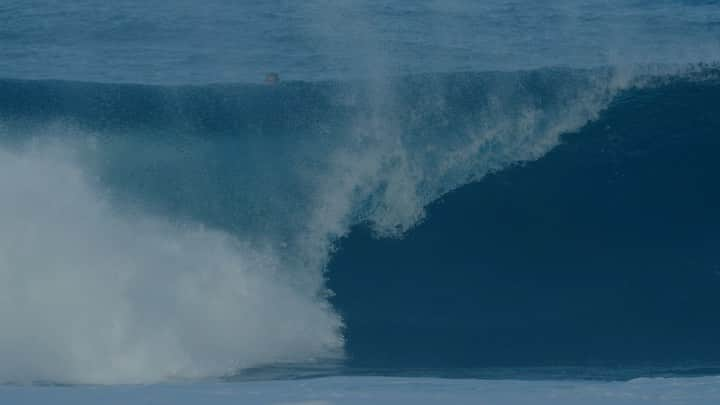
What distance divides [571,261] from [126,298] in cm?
442

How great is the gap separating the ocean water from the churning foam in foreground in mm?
23

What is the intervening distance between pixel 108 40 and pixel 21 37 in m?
1.48

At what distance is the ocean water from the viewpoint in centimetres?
761

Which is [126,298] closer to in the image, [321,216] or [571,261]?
[321,216]

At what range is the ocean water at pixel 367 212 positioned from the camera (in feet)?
25.0

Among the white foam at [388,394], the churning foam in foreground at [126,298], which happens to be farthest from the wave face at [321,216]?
the white foam at [388,394]

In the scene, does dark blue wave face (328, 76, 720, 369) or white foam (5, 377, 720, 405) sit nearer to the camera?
white foam (5, 377, 720, 405)

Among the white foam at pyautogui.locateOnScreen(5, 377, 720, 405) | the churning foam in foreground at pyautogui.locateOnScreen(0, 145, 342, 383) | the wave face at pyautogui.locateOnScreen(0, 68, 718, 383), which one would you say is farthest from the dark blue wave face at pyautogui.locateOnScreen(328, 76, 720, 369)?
the white foam at pyautogui.locateOnScreen(5, 377, 720, 405)

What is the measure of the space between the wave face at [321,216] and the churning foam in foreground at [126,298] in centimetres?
2

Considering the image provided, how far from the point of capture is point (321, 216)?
9.72m

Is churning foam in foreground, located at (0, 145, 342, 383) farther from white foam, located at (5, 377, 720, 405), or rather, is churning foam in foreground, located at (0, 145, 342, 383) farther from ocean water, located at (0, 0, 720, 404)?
white foam, located at (5, 377, 720, 405)

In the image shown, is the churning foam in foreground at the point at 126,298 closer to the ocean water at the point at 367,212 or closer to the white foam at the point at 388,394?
the ocean water at the point at 367,212

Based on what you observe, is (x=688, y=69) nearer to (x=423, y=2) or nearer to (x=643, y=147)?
(x=643, y=147)

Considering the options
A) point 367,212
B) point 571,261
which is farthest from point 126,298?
point 571,261
